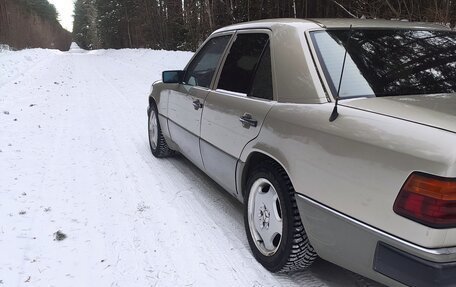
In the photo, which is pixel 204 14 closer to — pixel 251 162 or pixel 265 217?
pixel 251 162

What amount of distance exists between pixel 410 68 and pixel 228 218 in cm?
202

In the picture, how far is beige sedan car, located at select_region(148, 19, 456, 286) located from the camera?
1.85 m

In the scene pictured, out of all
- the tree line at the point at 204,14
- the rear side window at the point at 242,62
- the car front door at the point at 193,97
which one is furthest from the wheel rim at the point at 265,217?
the tree line at the point at 204,14

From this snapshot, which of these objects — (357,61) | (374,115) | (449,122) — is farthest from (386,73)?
(449,122)

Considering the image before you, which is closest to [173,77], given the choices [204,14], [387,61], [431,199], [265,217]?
[265,217]

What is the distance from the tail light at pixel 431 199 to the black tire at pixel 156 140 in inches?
158

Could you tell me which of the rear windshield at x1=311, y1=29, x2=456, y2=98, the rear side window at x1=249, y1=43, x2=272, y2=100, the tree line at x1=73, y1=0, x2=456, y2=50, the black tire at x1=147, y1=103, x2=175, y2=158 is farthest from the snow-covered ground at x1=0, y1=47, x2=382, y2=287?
the tree line at x1=73, y1=0, x2=456, y2=50

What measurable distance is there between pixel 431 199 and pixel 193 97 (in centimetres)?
279

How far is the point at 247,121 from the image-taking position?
10.0 ft

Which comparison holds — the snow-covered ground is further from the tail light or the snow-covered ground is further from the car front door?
the tail light

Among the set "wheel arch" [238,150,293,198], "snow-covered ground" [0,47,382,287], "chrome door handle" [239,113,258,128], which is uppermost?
"chrome door handle" [239,113,258,128]

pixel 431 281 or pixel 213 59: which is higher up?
A: pixel 213 59

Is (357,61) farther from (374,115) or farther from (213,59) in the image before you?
(213,59)

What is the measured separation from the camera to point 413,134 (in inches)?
75.2
